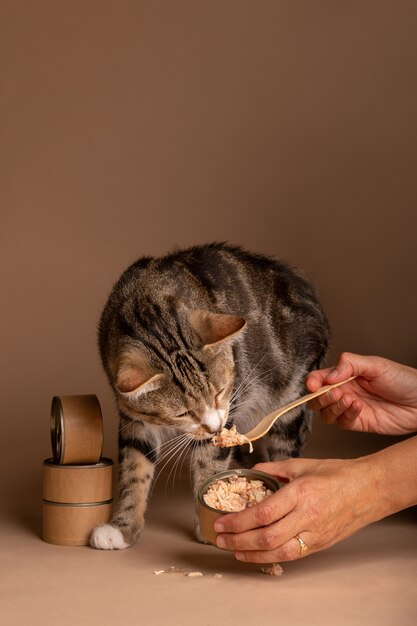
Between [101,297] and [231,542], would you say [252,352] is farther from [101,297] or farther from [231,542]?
[101,297]

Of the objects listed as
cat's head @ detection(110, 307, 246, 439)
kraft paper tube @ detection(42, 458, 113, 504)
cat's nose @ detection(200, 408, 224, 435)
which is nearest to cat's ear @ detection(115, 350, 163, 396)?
cat's head @ detection(110, 307, 246, 439)

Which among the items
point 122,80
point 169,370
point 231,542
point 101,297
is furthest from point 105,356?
point 122,80

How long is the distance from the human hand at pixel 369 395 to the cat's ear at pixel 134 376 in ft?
1.28

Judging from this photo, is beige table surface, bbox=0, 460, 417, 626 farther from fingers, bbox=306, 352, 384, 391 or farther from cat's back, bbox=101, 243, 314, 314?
cat's back, bbox=101, 243, 314, 314

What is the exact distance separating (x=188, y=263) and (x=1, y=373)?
1.25 meters

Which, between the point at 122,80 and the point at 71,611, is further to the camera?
the point at 122,80

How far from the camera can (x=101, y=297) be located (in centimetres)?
382

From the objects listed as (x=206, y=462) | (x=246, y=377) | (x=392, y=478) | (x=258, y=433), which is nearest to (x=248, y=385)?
(x=246, y=377)

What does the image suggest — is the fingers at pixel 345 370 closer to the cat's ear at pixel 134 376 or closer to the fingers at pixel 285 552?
the cat's ear at pixel 134 376

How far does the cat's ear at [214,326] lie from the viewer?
2389 millimetres

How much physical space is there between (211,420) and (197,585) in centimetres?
42

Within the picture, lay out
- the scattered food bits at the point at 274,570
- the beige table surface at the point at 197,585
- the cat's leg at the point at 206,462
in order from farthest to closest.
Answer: the cat's leg at the point at 206,462, the scattered food bits at the point at 274,570, the beige table surface at the point at 197,585

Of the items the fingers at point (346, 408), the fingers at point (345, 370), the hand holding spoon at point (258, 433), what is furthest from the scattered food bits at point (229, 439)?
the fingers at point (346, 408)

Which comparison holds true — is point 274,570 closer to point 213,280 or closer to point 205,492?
point 205,492
